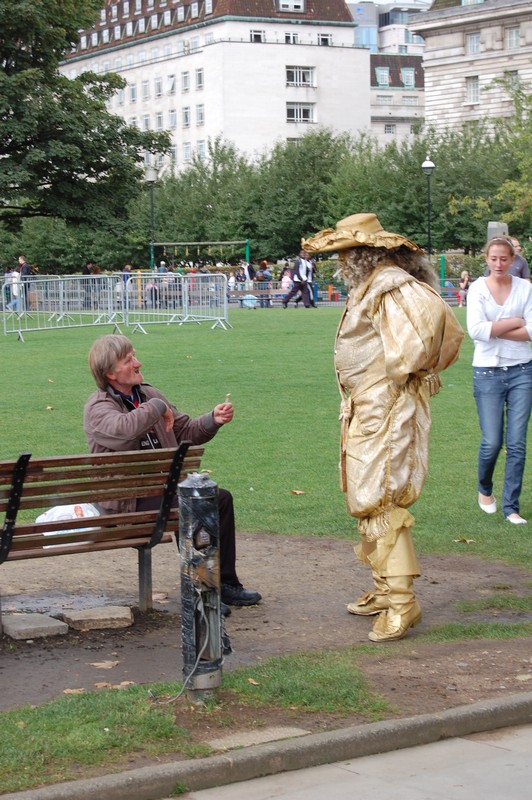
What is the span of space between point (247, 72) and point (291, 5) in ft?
26.8

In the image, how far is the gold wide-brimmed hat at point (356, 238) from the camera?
640 cm

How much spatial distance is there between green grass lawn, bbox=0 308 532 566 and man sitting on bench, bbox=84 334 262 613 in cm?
206

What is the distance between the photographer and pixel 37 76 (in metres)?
47.9

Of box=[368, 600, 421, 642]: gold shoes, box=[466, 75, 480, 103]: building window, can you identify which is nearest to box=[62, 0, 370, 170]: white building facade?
box=[466, 75, 480, 103]: building window

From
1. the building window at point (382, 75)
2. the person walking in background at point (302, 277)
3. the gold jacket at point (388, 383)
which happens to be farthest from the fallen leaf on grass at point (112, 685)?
the building window at point (382, 75)

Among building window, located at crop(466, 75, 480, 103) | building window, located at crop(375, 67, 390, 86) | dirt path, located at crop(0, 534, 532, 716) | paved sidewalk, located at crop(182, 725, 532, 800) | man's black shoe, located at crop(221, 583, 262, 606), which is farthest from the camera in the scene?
building window, located at crop(375, 67, 390, 86)

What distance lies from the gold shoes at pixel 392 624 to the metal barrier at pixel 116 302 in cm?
2306

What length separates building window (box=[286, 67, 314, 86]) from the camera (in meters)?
111

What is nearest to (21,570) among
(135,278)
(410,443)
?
(410,443)

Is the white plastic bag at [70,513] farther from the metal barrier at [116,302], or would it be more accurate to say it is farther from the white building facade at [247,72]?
the white building facade at [247,72]

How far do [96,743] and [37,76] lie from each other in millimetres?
45796

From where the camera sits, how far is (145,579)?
22.0ft

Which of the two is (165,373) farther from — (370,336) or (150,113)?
(150,113)

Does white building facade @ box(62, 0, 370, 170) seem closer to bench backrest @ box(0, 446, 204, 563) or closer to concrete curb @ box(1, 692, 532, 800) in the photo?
bench backrest @ box(0, 446, 204, 563)
